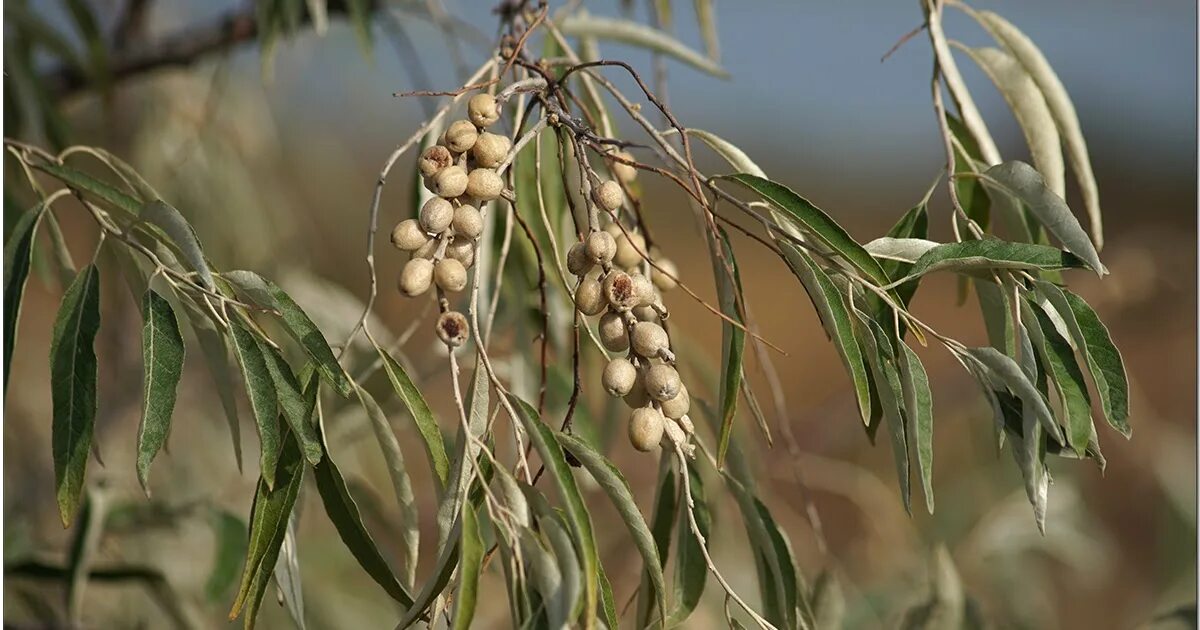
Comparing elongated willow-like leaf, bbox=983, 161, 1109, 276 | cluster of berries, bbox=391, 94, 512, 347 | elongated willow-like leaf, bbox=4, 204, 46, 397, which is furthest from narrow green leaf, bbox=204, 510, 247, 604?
elongated willow-like leaf, bbox=983, 161, 1109, 276

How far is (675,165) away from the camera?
1.29 ft

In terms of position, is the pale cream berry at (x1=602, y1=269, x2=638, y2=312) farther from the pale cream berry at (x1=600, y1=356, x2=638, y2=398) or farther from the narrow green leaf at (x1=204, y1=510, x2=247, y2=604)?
the narrow green leaf at (x1=204, y1=510, x2=247, y2=604)

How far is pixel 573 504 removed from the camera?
333 mm

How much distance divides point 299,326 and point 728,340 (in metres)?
0.15

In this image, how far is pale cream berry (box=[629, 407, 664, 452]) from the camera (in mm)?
355

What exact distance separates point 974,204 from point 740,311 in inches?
6.3

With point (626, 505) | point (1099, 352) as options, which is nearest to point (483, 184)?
point (626, 505)

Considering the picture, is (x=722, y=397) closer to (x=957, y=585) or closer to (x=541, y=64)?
(x=541, y=64)

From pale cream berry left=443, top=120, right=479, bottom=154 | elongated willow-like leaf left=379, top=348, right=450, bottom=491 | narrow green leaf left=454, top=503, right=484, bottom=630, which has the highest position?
pale cream berry left=443, top=120, right=479, bottom=154

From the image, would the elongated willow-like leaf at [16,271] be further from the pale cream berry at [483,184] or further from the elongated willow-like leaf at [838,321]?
the elongated willow-like leaf at [838,321]

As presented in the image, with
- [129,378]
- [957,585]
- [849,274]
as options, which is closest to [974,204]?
[849,274]

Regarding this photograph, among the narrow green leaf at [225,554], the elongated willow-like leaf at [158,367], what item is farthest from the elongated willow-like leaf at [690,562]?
the narrow green leaf at [225,554]

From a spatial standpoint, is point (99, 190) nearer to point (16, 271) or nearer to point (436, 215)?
point (16, 271)

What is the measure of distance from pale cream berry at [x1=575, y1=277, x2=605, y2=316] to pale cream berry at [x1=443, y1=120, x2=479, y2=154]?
0.06m
